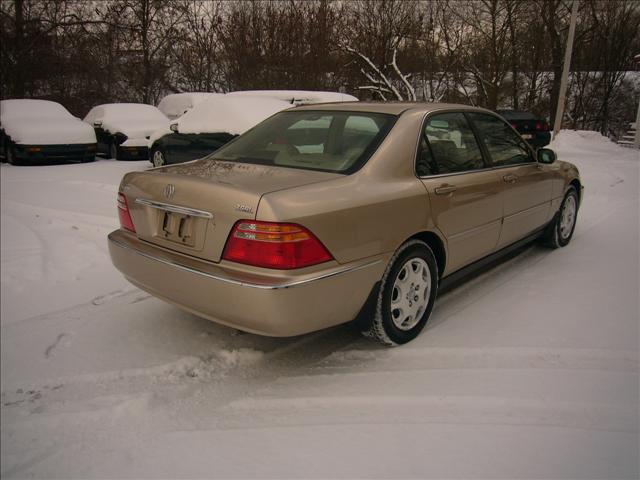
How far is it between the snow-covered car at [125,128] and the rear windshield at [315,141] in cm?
797

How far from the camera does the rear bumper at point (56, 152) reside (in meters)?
9.93

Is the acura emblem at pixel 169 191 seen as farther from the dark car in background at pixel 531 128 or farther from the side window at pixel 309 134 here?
the dark car in background at pixel 531 128

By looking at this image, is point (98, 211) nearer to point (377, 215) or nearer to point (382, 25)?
point (377, 215)

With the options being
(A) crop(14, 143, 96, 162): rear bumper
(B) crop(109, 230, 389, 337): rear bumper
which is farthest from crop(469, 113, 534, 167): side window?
(A) crop(14, 143, 96, 162): rear bumper

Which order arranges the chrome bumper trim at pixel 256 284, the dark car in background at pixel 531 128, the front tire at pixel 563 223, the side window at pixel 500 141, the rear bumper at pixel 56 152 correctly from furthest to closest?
the dark car in background at pixel 531 128
the rear bumper at pixel 56 152
the front tire at pixel 563 223
the side window at pixel 500 141
the chrome bumper trim at pixel 256 284

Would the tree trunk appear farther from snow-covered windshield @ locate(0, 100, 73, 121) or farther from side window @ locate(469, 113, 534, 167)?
side window @ locate(469, 113, 534, 167)

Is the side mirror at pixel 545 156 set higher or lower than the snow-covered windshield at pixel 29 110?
lower

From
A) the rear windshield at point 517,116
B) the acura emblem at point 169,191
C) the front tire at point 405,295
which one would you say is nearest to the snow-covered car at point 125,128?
the acura emblem at point 169,191

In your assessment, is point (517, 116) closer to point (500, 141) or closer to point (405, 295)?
point (500, 141)

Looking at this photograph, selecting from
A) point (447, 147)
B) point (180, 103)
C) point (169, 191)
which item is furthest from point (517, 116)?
point (169, 191)

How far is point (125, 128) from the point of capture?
37.9 ft

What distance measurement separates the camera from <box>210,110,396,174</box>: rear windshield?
304cm

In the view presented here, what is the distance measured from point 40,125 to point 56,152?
79 centimetres

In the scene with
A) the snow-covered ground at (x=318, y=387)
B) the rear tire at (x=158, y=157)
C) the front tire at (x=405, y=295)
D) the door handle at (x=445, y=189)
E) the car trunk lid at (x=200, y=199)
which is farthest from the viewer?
the rear tire at (x=158, y=157)
